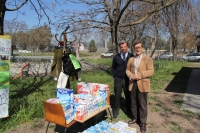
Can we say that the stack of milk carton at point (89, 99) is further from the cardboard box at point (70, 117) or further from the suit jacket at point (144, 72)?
the suit jacket at point (144, 72)

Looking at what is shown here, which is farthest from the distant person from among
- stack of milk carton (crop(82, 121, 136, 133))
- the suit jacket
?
stack of milk carton (crop(82, 121, 136, 133))

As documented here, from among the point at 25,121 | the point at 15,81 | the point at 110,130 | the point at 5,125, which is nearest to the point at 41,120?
the point at 25,121

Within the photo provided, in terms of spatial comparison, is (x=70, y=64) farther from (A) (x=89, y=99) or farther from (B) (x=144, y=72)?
(B) (x=144, y=72)

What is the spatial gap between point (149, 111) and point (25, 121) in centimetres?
339

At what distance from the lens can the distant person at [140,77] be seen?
3.77 meters

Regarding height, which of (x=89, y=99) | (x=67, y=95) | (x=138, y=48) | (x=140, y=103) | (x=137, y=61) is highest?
(x=138, y=48)

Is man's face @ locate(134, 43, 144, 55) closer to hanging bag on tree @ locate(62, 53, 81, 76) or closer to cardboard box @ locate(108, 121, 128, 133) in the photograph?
hanging bag on tree @ locate(62, 53, 81, 76)

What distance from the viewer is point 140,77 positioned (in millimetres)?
3756

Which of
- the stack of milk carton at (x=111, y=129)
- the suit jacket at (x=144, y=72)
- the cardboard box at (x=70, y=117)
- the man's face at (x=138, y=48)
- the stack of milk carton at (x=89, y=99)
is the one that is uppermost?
the man's face at (x=138, y=48)

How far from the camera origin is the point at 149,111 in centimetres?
515

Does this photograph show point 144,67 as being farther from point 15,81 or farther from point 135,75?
point 15,81

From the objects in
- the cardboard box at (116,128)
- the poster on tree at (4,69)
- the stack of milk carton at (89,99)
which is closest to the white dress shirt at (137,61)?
the stack of milk carton at (89,99)

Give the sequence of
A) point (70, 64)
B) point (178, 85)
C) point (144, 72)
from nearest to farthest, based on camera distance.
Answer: point (144, 72) < point (70, 64) < point (178, 85)

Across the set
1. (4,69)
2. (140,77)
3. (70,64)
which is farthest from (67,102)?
(140,77)
